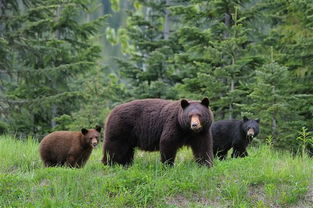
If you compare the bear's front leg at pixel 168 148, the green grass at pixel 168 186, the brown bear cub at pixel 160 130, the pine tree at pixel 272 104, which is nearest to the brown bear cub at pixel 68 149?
the brown bear cub at pixel 160 130

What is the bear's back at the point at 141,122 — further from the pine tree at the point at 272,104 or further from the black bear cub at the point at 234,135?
the pine tree at the point at 272,104

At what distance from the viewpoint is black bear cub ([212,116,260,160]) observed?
9.67 metres

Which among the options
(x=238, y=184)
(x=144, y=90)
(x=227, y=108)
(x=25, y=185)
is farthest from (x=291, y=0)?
(x=25, y=185)

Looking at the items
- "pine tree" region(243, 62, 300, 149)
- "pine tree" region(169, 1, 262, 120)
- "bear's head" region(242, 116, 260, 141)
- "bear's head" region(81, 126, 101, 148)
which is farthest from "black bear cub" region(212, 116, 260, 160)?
"pine tree" region(169, 1, 262, 120)

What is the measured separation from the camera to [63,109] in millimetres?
18797

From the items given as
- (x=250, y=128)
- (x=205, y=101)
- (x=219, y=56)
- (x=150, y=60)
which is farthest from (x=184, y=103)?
(x=150, y=60)

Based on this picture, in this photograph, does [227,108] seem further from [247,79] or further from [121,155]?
[121,155]

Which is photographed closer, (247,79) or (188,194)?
(188,194)

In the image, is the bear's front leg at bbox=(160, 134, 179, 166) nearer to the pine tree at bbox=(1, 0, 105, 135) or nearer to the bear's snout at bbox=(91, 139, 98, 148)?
the bear's snout at bbox=(91, 139, 98, 148)

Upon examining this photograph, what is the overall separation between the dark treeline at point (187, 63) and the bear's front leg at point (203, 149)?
452 centimetres

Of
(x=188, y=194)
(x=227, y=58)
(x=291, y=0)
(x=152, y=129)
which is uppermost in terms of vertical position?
(x=291, y=0)

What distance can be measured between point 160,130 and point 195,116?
0.93 metres

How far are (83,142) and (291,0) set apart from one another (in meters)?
9.37

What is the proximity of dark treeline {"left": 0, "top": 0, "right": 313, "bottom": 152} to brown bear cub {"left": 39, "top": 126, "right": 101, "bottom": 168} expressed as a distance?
15.8 ft
